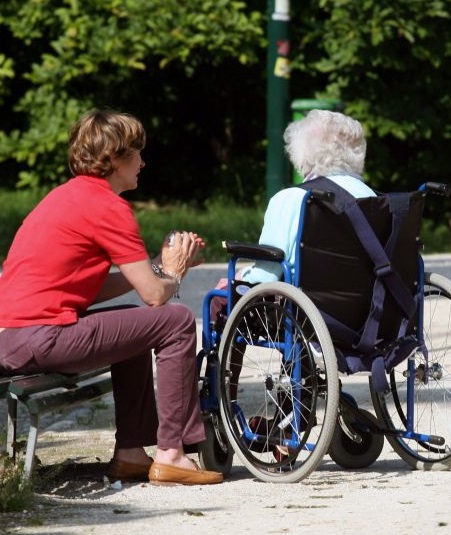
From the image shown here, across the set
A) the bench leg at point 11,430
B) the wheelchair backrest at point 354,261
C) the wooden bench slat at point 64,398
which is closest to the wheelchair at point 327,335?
the wheelchair backrest at point 354,261

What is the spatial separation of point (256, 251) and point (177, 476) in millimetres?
787

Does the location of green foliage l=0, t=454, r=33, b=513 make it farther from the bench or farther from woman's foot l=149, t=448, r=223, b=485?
woman's foot l=149, t=448, r=223, b=485

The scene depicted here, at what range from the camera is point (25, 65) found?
16.9 metres

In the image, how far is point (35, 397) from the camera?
5156mm

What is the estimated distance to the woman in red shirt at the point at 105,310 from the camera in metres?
5.18

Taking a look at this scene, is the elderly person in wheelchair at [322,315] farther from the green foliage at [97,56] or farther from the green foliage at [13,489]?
the green foliage at [97,56]

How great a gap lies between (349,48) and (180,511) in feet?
33.1

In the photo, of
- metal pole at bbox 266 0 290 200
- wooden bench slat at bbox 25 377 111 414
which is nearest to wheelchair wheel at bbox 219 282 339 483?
wooden bench slat at bbox 25 377 111 414

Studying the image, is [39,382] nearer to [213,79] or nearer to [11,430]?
[11,430]

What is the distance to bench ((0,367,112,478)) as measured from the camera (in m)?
5.05

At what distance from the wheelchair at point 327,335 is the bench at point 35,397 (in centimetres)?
42

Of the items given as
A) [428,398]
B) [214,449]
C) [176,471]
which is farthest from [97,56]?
[176,471]

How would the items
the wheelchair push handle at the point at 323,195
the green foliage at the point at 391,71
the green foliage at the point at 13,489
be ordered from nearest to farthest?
the green foliage at the point at 13,489
the wheelchair push handle at the point at 323,195
the green foliage at the point at 391,71

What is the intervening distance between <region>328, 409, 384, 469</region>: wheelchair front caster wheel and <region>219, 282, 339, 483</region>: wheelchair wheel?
14cm
